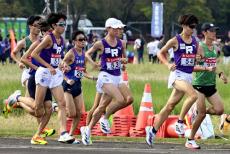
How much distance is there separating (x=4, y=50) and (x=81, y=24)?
40010mm

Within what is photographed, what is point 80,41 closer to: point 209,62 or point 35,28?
point 35,28

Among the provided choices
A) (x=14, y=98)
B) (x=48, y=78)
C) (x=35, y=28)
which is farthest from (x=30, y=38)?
(x=48, y=78)

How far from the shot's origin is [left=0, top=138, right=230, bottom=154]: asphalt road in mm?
13977

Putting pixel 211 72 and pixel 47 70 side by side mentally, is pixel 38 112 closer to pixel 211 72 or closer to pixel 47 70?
pixel 47 70

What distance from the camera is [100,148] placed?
14672 millimetres

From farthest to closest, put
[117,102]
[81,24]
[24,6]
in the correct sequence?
[81,24], [24,6], [117,102]

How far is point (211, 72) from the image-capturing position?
15.4m

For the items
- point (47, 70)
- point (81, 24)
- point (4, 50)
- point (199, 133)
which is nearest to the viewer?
point (47, 70)

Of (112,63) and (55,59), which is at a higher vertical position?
(55,59)

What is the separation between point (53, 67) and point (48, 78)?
20 cm

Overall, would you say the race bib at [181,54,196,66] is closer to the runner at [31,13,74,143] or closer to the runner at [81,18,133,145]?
the runner at [81,18,133,145]

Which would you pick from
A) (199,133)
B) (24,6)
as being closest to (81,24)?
(24,6)

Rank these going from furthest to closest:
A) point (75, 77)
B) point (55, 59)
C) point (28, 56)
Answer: point (75, 77)
point (28, 56)
point (55, 59)

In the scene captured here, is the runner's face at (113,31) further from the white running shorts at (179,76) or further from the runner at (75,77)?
the white running shorts at (179,76)
